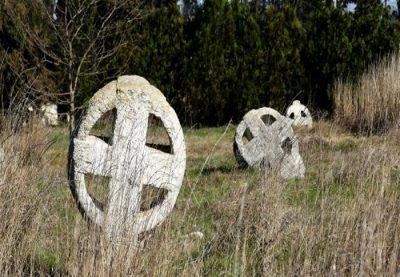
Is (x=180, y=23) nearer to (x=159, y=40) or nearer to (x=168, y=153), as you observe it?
(x=159, y=40)

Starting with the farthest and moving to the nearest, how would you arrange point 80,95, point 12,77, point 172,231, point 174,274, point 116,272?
point 80,95, point 12,77, point 172,231, point 174,274, point 116,272

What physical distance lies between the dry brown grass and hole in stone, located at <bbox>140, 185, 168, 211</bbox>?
23.0 feet

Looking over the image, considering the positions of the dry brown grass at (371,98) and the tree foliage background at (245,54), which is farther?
the tree foliage background at (245,54)

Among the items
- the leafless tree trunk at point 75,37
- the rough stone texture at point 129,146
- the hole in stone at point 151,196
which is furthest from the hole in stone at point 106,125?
the leafless tree trunk at point 75,37

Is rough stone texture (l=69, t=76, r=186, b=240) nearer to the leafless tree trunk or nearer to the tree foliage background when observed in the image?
the leafless tree trunk

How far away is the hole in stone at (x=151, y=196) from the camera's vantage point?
169 inches

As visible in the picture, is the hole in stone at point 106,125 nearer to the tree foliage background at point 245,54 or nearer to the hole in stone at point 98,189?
the hole in stone at point 98,189

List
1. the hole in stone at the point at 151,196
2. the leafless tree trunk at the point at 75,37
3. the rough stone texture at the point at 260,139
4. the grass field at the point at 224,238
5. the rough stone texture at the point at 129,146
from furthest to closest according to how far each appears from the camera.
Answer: the leafless tree trunk at the point at 75,37, the rough stone texture at the point at 260,139, the hole in stone at the point at 151,196, the rough stone texture at the point at 129,146, the grass field at the point at 224,238

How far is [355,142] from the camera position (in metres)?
9.69

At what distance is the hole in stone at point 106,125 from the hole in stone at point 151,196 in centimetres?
43

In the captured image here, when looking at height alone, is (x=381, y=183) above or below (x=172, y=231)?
above

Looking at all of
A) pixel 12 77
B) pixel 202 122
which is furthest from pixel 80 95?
pixel 202 122

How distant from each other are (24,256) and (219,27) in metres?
11.3

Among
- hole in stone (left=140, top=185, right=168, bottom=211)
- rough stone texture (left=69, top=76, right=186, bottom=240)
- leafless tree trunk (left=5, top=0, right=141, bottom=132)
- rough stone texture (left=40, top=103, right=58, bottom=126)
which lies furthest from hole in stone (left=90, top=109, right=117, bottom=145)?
leafless tree trunk (left=5, top=0, right=141, bottom=132)
